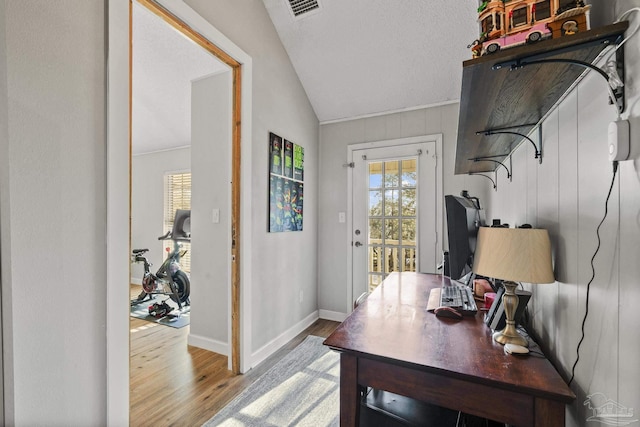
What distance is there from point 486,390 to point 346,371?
422 mm

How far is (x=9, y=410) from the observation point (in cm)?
101

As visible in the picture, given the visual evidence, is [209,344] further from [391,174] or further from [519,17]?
[519,17]

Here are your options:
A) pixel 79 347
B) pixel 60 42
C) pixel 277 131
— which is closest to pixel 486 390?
pixel 79 347

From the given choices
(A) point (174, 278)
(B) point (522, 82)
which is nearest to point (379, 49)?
(B) point (522, 82)

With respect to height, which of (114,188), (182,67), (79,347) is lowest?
(79,347)

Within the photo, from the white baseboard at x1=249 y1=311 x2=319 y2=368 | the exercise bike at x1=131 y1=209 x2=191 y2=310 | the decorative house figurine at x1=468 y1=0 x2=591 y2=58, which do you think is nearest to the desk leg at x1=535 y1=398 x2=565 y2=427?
the decorative house figurine at x1=468 y1=0 x2=591 y2=58

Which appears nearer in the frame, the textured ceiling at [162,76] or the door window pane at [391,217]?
the textured ceiling at [162,76]

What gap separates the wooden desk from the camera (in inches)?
31.0

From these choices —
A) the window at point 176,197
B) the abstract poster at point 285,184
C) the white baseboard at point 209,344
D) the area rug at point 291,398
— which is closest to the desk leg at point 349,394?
the area rug at point 291,398

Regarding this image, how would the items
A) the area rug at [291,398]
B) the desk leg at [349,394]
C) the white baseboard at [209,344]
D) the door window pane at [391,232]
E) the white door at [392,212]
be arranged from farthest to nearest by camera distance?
the door window pane at [391,232]
the white door at [392,212]
the white baseboard at [209,344]
the area rug at [291,398]
the desk leg at [349,394]

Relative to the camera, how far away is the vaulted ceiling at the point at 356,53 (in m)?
2.32

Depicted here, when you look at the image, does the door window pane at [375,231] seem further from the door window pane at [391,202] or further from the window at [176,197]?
the window at [176,197]

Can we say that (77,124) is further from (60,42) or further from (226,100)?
(226,100)

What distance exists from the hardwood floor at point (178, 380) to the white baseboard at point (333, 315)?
398 millimetres
